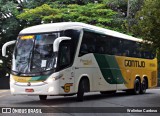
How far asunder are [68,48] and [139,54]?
28.2 ft

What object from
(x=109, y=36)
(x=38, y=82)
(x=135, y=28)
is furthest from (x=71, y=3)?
(x=38, y=82)

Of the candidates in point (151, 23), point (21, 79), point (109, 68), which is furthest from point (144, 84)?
point (21, 79)

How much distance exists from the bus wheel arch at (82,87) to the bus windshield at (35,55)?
A: 1.98 metres

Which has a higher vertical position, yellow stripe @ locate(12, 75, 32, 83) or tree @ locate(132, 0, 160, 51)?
tree @ locate(132, 0, 160, 51)

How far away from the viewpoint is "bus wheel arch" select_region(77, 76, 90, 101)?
54.8ft

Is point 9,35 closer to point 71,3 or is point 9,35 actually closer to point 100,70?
point 71,3

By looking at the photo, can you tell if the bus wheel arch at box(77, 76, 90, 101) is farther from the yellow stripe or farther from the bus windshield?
the yellow stripe

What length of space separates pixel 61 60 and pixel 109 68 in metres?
4.73

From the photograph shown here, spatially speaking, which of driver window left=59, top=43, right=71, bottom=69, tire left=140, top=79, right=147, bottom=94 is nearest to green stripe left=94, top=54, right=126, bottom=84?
driver window left=59, top=43, right=71, bottom=69

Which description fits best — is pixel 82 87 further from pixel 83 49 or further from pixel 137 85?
pixel 137 85

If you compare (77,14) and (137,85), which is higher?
(77,14)

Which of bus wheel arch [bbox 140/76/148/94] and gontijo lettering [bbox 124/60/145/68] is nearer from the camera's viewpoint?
gontijo lettering [bbox 124/60/145/68]

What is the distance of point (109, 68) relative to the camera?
64.9 ft

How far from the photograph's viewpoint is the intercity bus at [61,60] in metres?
15.4
